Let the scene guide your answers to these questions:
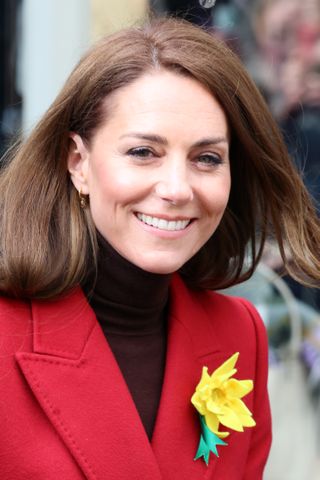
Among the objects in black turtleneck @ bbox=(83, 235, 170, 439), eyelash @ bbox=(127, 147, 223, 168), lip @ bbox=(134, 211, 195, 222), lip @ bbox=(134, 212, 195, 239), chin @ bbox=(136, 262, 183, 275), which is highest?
eyelash @ bbox=(127, 147, 223, 168)

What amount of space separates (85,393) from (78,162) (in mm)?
559

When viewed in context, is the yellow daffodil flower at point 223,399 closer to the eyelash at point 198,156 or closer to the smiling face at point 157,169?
the smiling face at point 157,169

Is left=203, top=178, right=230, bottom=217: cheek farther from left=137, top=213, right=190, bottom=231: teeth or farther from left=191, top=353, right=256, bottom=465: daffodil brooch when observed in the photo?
left=191, top=353, right=256, bottom=465: daffodil brooch

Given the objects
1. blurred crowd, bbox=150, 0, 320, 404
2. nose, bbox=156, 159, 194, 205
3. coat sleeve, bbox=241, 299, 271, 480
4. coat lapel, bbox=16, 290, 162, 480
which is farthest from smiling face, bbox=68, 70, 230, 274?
blurred crowd, bbox=150, 0, 320, 404

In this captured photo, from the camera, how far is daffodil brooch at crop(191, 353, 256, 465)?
2.55 metres

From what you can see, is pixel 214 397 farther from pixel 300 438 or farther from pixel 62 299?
pixel 300 438

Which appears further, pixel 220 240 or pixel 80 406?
pixel 220 240

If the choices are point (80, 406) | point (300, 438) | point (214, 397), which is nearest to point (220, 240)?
point (214, 397)

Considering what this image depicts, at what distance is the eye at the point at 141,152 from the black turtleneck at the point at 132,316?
0.81 ft

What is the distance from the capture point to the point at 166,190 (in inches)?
92.1

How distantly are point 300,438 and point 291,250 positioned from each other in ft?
5.17

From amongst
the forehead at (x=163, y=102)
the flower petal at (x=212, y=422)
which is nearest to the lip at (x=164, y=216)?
the forehead at (x=163, y=102)

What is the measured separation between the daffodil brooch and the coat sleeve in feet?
0.73

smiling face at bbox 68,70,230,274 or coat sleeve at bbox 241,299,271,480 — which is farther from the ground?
smiling face at bbox 68,70,230,274
